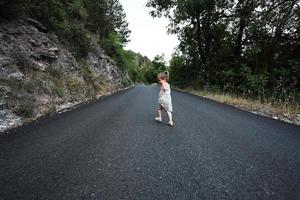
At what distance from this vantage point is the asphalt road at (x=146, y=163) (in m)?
2.13

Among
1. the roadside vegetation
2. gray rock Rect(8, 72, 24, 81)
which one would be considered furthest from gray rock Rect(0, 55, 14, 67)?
the roadside vegetation

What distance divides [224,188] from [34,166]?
91.9 inches

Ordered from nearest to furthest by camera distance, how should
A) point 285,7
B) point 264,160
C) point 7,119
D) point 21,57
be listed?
1. point 264,160
2. point 7,119
3. point 21,57
4. point 285,7

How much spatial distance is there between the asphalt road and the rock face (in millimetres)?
1244

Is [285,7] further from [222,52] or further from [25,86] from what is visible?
[25,86]

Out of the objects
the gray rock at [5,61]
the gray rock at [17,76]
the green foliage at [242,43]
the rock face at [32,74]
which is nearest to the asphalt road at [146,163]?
the rock face at [32,74]

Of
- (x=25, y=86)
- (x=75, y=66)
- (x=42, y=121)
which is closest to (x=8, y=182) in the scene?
(x=42, y=121)

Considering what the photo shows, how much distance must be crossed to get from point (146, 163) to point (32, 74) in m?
6.64

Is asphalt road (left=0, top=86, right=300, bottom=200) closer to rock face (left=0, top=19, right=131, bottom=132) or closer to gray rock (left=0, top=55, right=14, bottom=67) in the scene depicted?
rock face (left=0, top=19, right=131, bottom=132)

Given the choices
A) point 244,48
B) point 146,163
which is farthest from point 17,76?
point 244,48

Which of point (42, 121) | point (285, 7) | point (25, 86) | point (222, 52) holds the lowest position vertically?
point (42, 121)

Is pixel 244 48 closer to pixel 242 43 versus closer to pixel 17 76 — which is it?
pixel 242 43

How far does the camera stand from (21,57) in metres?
7.64

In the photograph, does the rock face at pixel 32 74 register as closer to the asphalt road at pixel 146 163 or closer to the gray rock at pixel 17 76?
the gray rock at pixel 17 76
